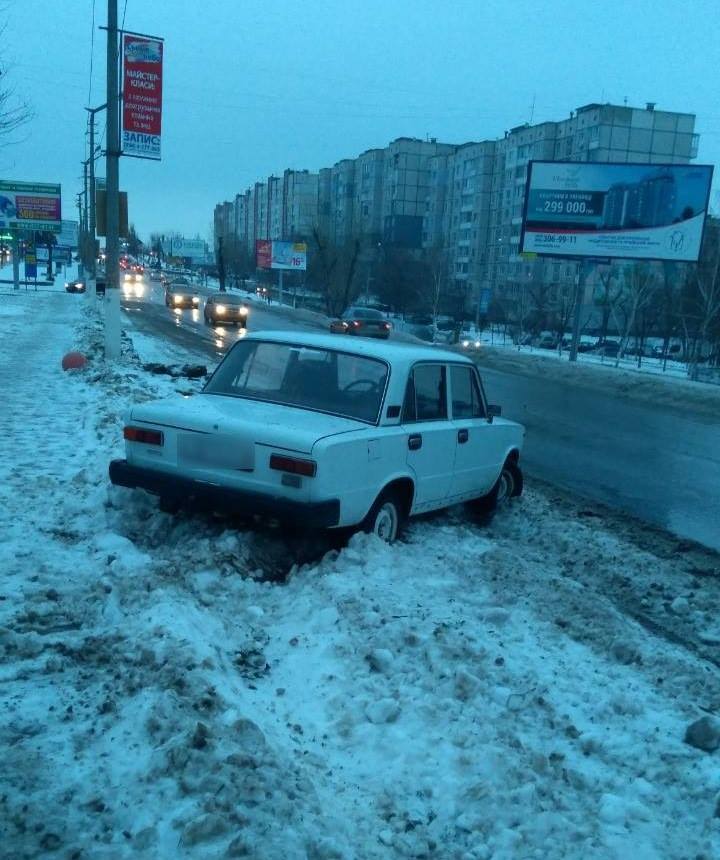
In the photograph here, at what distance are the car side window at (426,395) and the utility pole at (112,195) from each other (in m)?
10.7

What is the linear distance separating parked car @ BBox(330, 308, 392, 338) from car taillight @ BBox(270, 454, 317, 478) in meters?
29.3

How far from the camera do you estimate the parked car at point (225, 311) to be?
36.2 metres

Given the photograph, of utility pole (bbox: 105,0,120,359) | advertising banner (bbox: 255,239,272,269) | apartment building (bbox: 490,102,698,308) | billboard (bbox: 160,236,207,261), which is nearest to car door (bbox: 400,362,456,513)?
utility pole (bbox: 105,0,120,359)

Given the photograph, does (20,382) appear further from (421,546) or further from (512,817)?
(512,817)

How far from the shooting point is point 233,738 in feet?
10.0

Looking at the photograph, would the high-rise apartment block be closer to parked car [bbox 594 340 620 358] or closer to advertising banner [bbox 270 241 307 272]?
advertising banner [bbox 270 241 307 272]

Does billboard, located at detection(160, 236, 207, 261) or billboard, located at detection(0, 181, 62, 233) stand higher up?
billboard, located at detection(0, 181, 62, 233)

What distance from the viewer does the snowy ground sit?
275cm

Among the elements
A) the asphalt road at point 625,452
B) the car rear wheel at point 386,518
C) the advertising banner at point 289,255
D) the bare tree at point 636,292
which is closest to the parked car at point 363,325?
the bare tree at point 636,292

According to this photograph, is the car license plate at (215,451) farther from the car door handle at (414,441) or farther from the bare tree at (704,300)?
the bare tree at (704,300)

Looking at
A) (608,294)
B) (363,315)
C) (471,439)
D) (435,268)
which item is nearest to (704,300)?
(608,294)

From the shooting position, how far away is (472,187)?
89438mm

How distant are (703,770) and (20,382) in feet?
39.2

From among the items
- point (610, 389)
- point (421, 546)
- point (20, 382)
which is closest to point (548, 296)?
point (610, 389)
